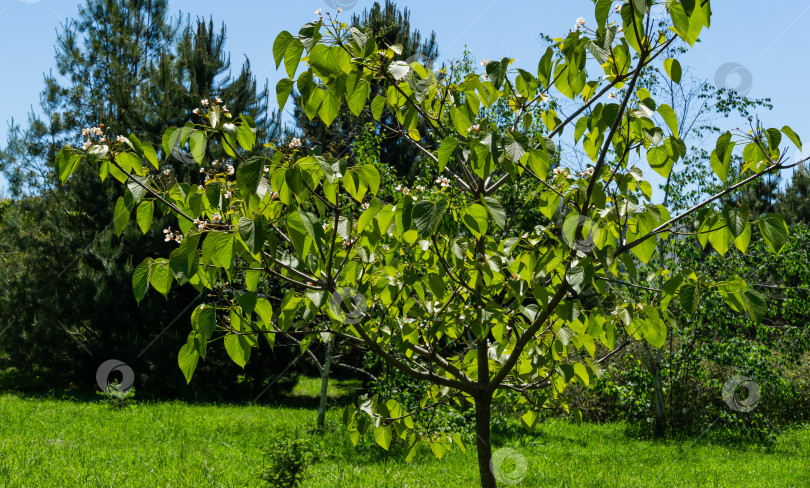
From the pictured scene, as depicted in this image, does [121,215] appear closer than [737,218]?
No

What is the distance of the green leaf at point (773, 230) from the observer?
51.3 inches

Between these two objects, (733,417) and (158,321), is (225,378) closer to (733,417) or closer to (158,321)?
(158,321)

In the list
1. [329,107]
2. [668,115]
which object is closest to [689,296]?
[668,115]

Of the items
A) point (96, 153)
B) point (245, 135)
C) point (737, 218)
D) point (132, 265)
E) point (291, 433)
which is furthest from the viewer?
point (132, 265)

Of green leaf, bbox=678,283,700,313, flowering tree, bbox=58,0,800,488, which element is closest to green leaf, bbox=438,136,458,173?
flowering tree, bbox=58,0,800,488

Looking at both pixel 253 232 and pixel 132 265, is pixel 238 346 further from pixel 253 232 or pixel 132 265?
pixel 132 265

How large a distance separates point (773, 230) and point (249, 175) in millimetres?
1165

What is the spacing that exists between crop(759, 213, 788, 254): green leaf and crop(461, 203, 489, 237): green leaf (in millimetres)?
612

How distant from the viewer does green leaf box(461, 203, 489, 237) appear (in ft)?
4.73

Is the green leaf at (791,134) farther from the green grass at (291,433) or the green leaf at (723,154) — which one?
the green grass at (291,433)

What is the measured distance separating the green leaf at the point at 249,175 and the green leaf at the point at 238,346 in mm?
450

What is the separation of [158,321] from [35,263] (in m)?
2.64

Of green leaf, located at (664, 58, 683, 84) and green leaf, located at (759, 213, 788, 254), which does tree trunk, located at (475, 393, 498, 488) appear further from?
green leaf, located at (664, 58, 683, 84)

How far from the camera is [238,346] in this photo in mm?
1519
